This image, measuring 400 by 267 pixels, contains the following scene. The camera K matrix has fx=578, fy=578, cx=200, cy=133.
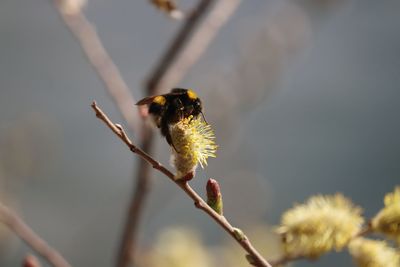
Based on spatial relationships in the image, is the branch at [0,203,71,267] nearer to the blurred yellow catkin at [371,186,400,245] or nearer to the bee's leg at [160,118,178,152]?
the bee's leg at [160,118,178,152]

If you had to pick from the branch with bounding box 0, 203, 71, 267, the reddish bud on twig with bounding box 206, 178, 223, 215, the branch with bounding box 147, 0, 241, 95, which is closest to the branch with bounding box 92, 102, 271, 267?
the reddish bud on twig with bounding box 206, 178, 223, 215

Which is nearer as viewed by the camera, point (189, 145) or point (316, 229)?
point (189, 145)

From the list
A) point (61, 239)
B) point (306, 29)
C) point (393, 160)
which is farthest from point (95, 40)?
point (393, 160)

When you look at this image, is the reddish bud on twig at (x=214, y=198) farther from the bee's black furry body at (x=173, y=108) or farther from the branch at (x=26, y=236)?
the branch at (x=26, y=236)

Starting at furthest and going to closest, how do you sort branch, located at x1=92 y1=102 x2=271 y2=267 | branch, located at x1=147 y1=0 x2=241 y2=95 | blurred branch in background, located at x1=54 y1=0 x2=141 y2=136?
1. blurred branch in background, located at x1=54 y1=0 x2=141 y2=136
2. branch, located at x1=147 y1=0 x2=241 y2=95
3. branch, located at x1=92 y1=102 x2=271 y2=267

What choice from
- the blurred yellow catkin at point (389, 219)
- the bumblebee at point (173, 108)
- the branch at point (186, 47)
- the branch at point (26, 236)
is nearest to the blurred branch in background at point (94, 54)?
the branch at point (186, 47)

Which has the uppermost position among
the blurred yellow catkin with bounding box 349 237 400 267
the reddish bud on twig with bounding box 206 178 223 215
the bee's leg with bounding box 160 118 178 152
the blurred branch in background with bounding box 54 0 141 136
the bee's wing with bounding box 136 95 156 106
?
the blurred branch in background with bounding box 54 0 141 136

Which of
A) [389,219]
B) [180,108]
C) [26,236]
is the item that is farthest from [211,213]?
[26,236]

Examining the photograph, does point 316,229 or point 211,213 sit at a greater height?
point 316,229

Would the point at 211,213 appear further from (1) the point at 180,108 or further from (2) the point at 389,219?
(2) the point at 389,219
